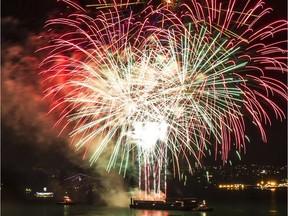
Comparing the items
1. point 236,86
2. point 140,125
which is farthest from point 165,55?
point 140,125

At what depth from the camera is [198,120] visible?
2145cm

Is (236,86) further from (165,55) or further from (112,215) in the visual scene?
(112,215)

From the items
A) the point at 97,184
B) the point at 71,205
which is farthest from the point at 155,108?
the point at 71,205

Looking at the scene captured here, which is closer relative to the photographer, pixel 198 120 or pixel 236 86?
pixel 236 86

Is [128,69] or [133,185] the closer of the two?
[128,69]

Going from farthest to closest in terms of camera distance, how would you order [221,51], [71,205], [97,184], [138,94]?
[71,205] → [97,184] → [138,94] → [221,51]

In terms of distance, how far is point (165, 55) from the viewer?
2016 centimetres

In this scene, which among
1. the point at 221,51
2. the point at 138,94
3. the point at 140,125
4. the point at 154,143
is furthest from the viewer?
the point at 154,143

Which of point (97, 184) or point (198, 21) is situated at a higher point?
point (198, 21)

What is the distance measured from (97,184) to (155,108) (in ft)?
159

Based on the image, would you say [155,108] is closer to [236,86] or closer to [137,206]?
[236,86]

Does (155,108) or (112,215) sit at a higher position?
(155,108)

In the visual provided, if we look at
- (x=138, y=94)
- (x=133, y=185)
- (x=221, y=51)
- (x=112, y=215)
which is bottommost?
(x=112, y=215)

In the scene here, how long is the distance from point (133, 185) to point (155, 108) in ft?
111
